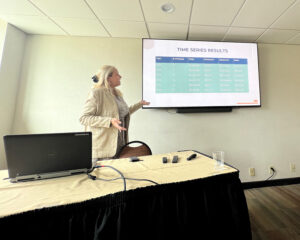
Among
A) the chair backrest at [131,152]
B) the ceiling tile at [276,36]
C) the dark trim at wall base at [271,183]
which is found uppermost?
the ceiling tile at [276,36]

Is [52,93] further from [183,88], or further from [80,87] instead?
[183,88]

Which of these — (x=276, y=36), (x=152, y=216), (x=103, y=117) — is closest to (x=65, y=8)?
(x=103, y=117)

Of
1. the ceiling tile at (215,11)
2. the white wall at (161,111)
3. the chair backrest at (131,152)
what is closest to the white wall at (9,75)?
the white wall at (161,111)

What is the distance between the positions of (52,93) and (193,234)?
2269 mm

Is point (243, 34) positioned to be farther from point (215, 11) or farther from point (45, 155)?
point (45, 155)

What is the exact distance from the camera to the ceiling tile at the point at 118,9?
1.43 meters

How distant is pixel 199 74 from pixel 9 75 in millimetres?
2648

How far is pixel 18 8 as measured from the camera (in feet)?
4.94

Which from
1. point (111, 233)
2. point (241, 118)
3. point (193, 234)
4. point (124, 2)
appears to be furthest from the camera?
point (241, 118)

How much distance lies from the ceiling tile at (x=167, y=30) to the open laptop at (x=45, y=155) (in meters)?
1.72

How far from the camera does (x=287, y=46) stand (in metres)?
2.18

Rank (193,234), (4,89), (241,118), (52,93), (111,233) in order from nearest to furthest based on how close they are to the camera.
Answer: (111,233) < (193,234) < (4,89) < (52,93) < (241,118)

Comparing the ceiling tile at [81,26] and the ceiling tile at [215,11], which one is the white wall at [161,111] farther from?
the ceiling tile at [215,11]

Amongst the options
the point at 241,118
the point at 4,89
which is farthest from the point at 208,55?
the point at 4,89
